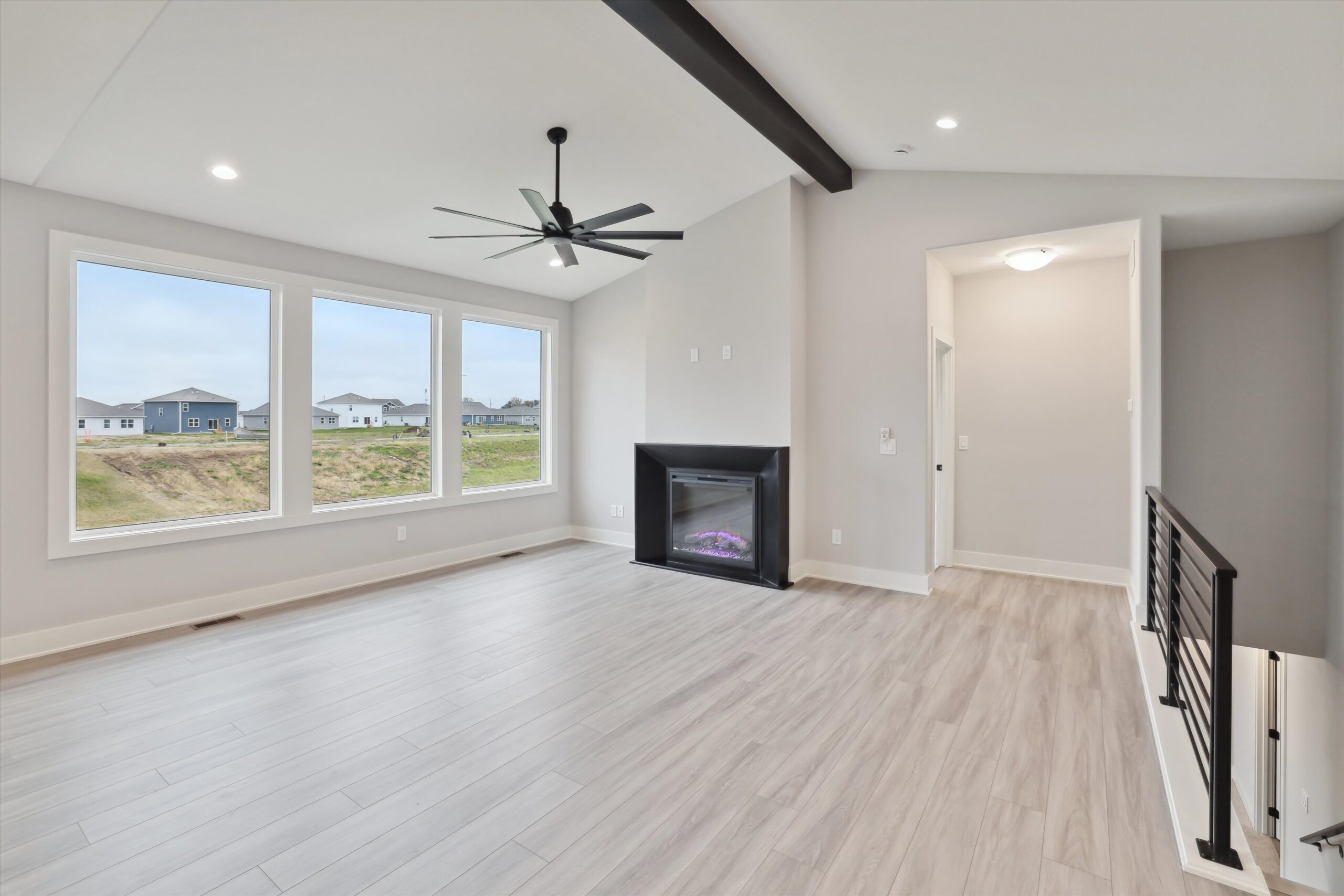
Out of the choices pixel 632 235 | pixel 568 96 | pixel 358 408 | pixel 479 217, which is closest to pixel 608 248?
pixel 632 235

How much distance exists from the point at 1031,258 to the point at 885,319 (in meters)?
1.05

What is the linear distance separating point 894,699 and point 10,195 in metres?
5.43

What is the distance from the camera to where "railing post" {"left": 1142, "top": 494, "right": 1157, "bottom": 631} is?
3.21m

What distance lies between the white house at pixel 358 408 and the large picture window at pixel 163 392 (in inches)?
18.7

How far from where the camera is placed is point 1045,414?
16.3 ft

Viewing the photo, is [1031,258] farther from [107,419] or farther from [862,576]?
[107,419]

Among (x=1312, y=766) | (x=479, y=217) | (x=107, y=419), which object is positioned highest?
(x=479, y=217)

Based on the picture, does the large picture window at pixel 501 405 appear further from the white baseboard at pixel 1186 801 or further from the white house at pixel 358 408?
the white baseboard at pixel 1186 801

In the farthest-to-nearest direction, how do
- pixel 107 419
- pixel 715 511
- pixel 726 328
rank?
1. pixel 715 511
2. pixel 726 328
3. pixel 107 419

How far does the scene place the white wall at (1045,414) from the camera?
4.70m

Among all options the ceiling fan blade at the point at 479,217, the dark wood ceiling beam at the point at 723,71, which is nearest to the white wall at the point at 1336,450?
the dark wood ceiling beam at the point at 723,71

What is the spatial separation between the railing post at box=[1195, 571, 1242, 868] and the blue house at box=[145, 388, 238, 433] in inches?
214

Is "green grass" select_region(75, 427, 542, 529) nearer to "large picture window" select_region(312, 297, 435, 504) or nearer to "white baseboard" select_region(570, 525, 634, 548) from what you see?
"large picture window" select_region(312, 297, 435, 504)

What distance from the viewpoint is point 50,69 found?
2.49 metres
